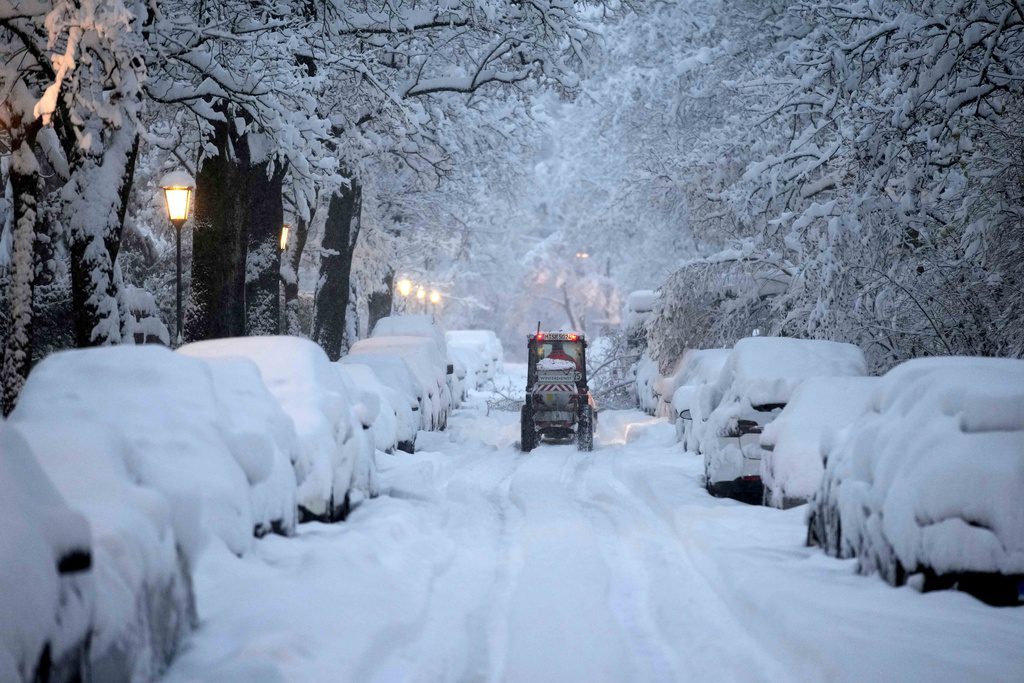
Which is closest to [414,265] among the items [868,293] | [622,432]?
[622,432]

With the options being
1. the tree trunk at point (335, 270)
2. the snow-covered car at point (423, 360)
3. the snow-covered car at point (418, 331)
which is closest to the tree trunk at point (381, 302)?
the snow-covered car at point (418, 331)

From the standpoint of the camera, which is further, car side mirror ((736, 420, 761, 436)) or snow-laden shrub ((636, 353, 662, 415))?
snow-laden shrub ((636, 353, 662, 415))

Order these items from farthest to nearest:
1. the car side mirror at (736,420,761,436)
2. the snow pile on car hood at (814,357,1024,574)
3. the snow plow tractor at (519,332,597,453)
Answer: the snow plow tractor at (519,332,597,453), the car side mirror at (736,420,761,436), the snow pile on car hood at (814,357,1024,574)

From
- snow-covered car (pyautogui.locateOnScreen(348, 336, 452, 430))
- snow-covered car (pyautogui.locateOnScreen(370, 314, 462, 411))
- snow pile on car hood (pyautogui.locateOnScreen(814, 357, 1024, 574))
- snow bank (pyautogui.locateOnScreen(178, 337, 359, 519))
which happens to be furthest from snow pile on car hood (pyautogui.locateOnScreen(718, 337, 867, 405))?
snow-covered car (pyautogui.locateOnScreen(370, 314, 462, 411))

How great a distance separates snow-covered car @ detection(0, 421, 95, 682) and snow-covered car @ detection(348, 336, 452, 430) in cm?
1481

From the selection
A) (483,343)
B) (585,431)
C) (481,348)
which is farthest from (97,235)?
(483,343)

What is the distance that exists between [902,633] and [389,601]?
3.15 m

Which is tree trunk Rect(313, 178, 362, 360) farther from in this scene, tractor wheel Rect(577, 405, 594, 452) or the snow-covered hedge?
the snow-covered hedge

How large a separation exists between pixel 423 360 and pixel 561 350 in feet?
12.6

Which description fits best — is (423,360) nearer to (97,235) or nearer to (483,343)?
(97,235)

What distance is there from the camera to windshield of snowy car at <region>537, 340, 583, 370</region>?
2320cm

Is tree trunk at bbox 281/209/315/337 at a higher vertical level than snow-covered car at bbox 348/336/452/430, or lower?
higher

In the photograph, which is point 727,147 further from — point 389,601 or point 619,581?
point 389,601

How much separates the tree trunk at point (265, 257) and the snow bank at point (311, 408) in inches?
232
